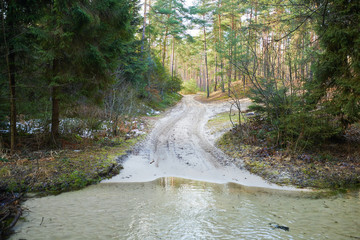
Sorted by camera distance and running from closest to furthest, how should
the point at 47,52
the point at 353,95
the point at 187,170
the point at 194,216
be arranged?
the point at 194,216 < the point at 353,95 < the point at 47,52 < the point at 187,170

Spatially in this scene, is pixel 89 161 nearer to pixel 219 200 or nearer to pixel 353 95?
pixel 219 200

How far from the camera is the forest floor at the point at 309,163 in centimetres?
661

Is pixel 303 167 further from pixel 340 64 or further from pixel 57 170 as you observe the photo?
pixel 57 170

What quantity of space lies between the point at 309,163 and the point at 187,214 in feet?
16.9

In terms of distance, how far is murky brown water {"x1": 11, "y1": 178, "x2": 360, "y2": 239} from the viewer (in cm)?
406

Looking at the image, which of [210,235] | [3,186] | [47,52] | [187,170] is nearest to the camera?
[210,235]

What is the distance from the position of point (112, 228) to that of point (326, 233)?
4.01 meters

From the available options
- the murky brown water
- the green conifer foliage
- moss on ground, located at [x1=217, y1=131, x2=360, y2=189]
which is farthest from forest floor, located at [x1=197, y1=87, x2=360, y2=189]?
the green conifer foliage

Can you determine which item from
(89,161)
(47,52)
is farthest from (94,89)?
(89,161)

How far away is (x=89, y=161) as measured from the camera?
25.0 feet

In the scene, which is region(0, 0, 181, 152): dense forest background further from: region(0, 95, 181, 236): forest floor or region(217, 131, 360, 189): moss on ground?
region(217, 131, 360, 189): moss on ground

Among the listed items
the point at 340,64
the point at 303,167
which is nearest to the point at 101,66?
the point at 303,167

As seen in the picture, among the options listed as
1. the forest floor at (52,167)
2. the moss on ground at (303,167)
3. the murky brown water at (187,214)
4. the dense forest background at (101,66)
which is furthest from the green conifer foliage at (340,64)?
the forest floor at (52,167)

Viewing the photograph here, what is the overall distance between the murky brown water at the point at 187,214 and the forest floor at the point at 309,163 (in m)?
0.76
